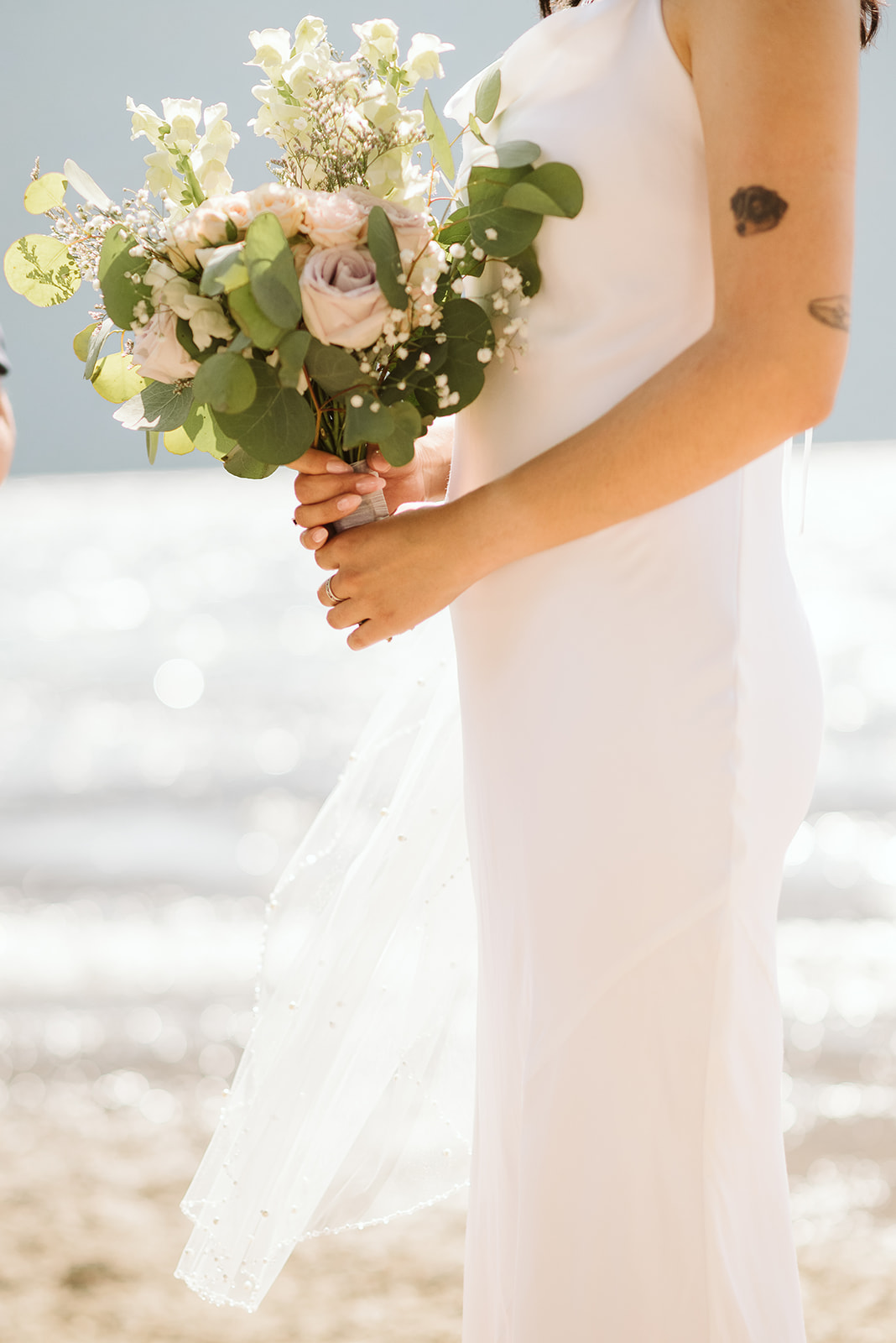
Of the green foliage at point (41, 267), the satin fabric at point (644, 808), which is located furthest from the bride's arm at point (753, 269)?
the green foliage at point (41, 267)

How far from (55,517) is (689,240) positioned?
26156mm

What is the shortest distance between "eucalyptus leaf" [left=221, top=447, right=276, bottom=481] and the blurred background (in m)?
0.38

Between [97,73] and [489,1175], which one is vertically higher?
[97,73]

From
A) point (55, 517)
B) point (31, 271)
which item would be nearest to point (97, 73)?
point (55, 517)

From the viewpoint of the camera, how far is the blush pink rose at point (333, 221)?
4.37 feet

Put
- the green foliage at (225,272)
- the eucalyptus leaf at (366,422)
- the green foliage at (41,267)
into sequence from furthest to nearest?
1. the green foliage at (41,267)
2. the eucalyptus leaf at (366,422)
3. the green foliage at (225,272)

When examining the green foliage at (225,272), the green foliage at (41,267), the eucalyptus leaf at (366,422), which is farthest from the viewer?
the green foliage at (41,267)

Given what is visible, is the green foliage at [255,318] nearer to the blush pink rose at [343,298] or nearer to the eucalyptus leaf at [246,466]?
the blush pink rose at [343,298]

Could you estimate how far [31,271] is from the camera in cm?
165

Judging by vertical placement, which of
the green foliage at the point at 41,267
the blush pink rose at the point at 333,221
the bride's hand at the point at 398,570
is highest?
the green foliage at the point at 41,267

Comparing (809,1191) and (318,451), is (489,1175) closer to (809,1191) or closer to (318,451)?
(318,451)

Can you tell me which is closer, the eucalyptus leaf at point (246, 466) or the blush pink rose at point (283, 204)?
the blush pink rose at point (283, 204)

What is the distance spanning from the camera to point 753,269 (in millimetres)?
1191

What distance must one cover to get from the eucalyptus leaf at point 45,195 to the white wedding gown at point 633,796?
22.7 inches
